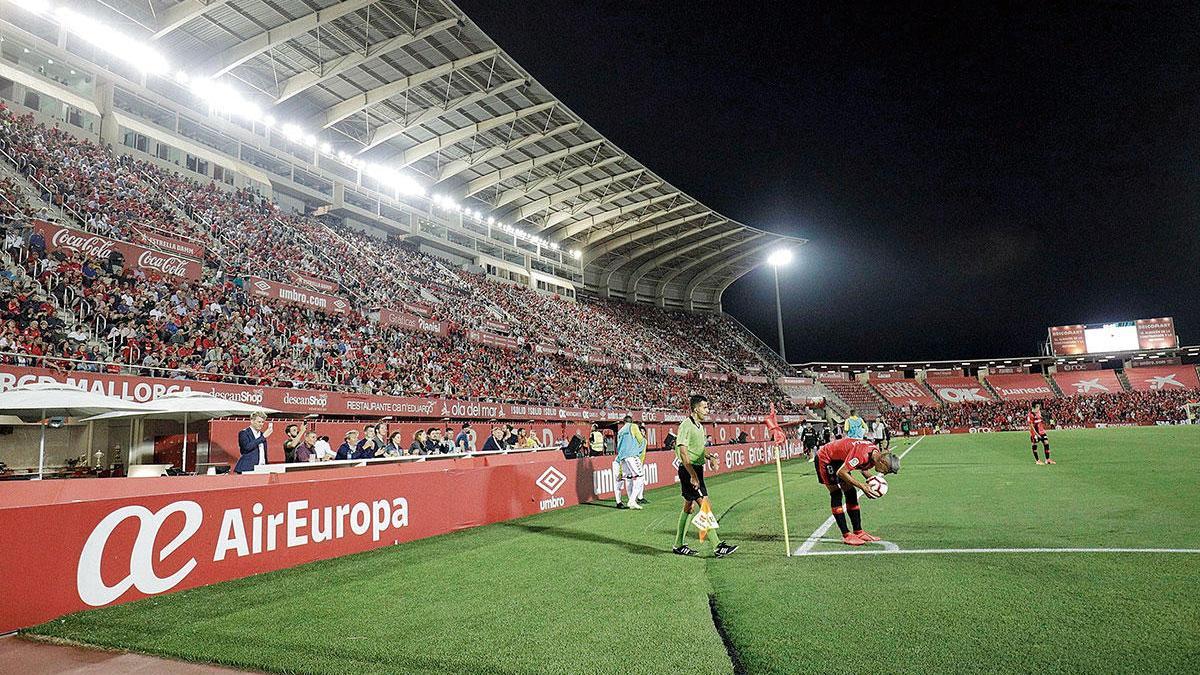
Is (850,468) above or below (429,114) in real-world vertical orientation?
below

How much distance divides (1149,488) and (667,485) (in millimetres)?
10850

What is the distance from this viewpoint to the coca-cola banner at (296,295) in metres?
20.5

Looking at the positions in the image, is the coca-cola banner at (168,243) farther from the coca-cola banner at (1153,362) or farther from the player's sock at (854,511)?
the coca-cola banner at (1153,362)

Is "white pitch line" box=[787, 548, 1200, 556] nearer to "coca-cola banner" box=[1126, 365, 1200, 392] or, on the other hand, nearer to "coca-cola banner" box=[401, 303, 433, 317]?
"coca-cola banner" box=[401, 303, 433, 317]

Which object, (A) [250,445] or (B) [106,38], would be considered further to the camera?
(B) [106,38]

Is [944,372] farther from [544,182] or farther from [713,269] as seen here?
[544,182]

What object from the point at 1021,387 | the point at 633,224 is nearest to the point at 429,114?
the point at 633,224

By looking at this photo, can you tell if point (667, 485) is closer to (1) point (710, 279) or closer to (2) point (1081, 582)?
(2) point (1081, 582)

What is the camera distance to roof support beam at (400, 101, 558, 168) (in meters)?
34.1

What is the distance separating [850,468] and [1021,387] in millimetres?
77679

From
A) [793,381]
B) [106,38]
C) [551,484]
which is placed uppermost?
[106,38]

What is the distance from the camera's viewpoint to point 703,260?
59.1m

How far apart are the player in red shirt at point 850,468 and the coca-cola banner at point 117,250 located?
1761cm

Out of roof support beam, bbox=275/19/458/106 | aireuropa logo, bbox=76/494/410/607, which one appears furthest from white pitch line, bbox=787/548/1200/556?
roof support beam, bbox=275/19/458/106
